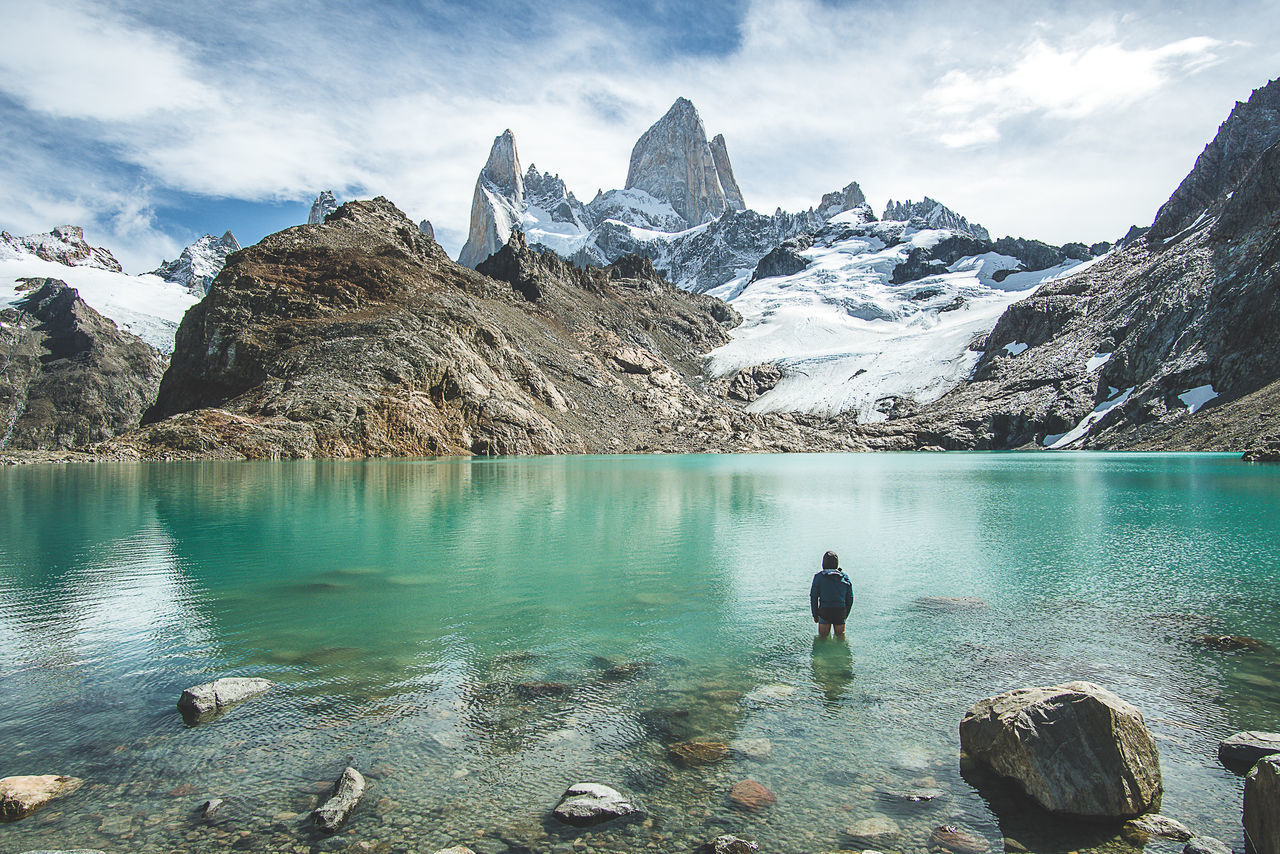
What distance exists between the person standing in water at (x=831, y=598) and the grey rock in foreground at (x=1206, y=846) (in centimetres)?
611

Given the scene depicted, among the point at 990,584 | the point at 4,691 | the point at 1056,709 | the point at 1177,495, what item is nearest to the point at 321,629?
the point at 4,691

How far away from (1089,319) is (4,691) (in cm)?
13765

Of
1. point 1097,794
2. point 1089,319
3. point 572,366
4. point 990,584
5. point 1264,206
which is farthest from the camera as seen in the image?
point 1089,319

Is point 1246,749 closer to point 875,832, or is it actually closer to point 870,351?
point 875,832

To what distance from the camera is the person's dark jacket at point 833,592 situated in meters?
11.8

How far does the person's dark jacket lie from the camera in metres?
11.8

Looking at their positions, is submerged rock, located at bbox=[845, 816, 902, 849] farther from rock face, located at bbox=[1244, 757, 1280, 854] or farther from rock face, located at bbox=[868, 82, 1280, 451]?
rock face, located at bbox=[868, 82, 1280, 451]

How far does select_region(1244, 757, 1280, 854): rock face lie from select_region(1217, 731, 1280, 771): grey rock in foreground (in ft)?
5.46

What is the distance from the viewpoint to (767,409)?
139 m

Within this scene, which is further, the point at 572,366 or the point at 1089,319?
the point at 1089,319

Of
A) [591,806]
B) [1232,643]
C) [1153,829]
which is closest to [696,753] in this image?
[591,806]

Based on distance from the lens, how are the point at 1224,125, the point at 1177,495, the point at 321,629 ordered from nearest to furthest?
the point at 321,629, the point at 1177,495, the point at 1224,125

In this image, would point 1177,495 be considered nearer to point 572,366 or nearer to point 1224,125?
point 572,366

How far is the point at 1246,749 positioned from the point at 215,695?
1196 cm
